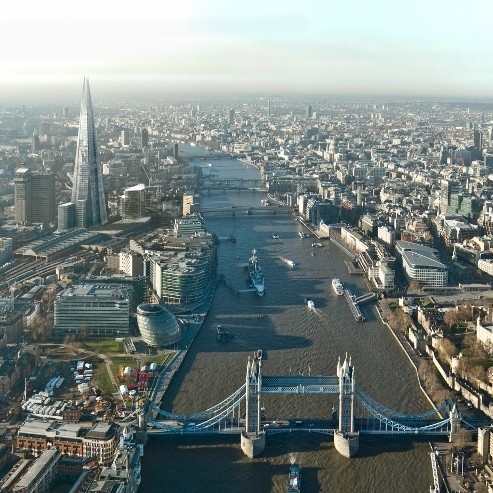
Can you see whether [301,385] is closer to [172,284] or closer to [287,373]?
[287,373]

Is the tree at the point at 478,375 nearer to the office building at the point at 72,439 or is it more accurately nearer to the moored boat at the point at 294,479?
the moored boat at the point at 294,479

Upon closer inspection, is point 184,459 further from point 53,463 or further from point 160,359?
point 160,359

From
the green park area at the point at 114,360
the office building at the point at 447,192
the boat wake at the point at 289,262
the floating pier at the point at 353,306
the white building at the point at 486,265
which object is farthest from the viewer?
the office building at the point at 447,192

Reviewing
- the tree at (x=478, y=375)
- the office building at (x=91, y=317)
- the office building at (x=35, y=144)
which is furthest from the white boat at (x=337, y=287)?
the office building at (x=35, y=144)

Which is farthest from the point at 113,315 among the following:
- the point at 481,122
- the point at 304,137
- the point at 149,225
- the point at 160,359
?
the point at 481,122

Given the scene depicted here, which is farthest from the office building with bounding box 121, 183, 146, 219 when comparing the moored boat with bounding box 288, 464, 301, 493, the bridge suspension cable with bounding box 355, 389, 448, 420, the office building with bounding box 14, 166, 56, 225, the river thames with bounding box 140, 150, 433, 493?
the moored boat with bounding box 288, 464, 301, 493

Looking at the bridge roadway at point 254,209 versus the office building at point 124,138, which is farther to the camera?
the office building at point 124,138

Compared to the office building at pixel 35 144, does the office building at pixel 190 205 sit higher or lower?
lower

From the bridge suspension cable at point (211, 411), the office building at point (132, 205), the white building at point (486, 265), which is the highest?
the office building at point (132, 205)
